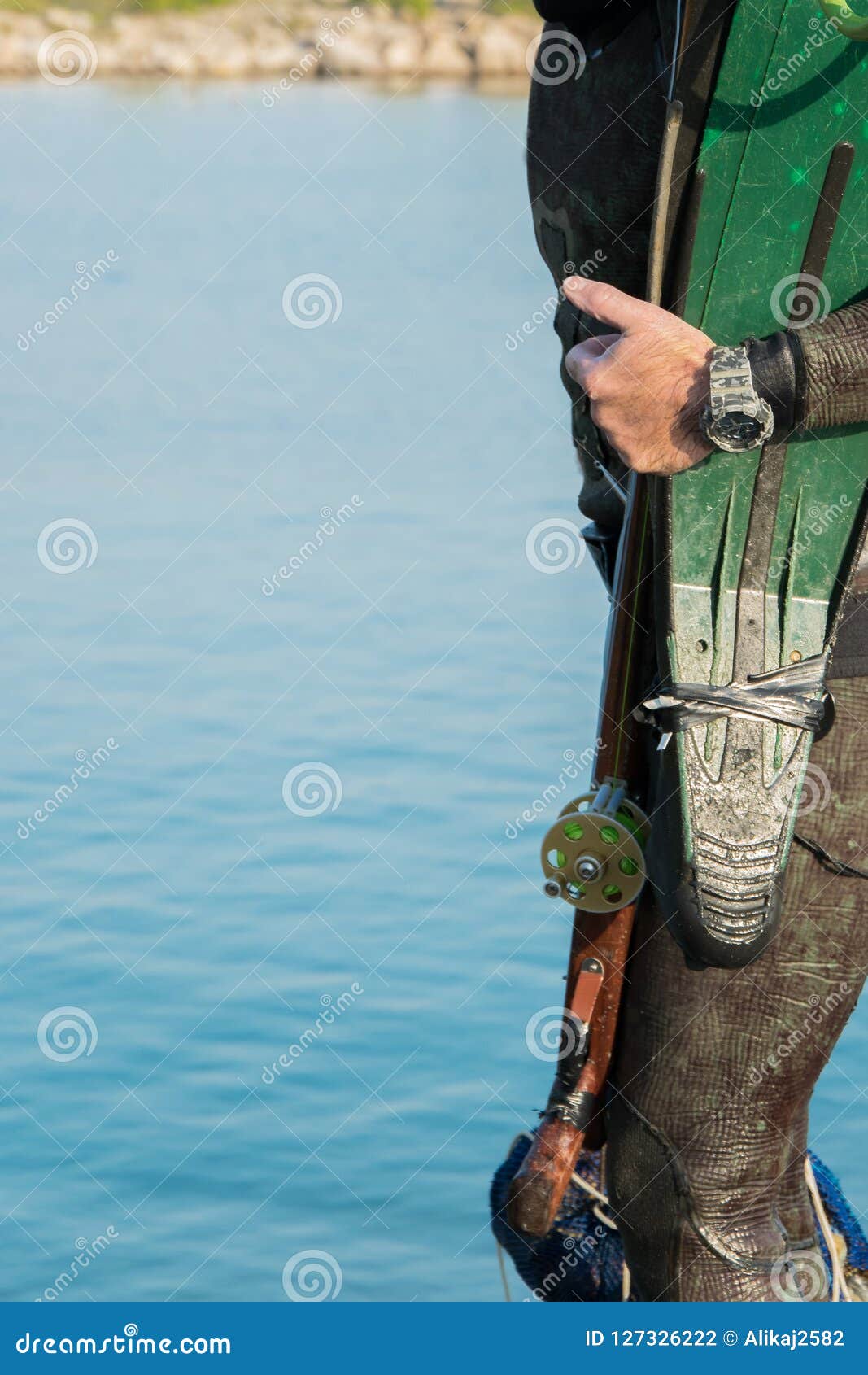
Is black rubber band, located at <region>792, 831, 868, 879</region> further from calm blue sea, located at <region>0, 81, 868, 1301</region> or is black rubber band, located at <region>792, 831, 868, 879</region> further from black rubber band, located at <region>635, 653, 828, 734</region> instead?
calm blue sea, located at <region>0, 81, 868, 1301</region>

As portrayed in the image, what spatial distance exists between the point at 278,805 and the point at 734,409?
148 inches

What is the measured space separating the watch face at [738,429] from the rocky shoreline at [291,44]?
140ft

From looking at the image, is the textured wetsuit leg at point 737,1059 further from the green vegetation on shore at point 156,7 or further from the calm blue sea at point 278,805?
the green vegetation on shore at point 156,7

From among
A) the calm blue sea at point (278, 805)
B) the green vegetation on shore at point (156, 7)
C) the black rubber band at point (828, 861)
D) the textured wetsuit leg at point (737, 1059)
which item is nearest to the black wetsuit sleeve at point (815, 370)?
the textured wetsuit leg at point (737, 1059)

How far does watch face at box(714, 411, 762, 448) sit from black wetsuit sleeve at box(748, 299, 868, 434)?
3cm

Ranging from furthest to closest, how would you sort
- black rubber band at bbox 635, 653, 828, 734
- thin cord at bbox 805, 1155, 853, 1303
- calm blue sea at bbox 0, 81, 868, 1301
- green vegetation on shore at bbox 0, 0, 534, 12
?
green vegetation on shore at bbox 0, 0, 534, 12
calm blue sea at bbox 0, 81, 868, 1301
thin cord at bbox 805, 1155, 853, 1303
black rubber band at bbox 635, 653, 828, 734

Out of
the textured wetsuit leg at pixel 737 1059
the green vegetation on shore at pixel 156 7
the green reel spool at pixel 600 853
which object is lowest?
the textured wetsuit leg at pixel 737 1059

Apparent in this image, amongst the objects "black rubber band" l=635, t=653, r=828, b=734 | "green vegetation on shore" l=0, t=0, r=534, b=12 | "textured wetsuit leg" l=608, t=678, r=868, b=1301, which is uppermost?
"green vegetation on shore" l=0, t=0, r=534, b=12

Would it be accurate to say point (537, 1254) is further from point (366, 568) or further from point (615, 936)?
point (366, 568)

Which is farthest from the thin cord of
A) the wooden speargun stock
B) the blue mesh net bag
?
the wooden speargun stock

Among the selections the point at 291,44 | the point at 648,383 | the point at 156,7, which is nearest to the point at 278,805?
the point at 648,383

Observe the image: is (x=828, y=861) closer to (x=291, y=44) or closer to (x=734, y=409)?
(x=734, y=409)

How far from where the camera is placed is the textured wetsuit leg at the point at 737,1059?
2547 mm

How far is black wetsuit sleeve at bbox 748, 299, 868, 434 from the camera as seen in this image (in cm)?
232
